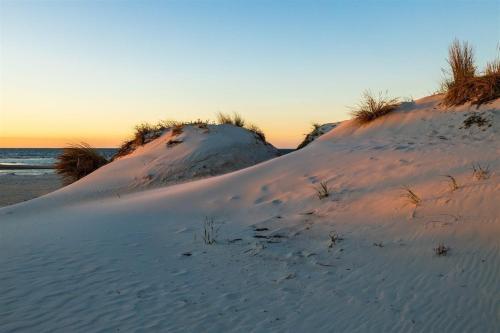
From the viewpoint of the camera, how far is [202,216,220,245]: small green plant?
17.8 feet

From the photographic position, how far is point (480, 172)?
6102 mm

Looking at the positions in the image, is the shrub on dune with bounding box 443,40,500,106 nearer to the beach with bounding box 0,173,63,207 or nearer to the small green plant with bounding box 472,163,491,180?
the small green plant with bounding box 472,163,491,180

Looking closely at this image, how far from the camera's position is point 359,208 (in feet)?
20.2

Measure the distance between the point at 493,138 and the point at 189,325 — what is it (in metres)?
6.50

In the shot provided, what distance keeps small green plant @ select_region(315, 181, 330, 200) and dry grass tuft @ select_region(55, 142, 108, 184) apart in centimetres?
1102

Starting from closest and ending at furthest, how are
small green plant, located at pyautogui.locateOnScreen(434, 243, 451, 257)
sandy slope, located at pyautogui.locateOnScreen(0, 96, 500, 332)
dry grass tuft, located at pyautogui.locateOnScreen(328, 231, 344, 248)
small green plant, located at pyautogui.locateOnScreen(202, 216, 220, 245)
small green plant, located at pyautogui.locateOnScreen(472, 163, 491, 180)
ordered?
sandy slope, located at pyautogui.locateOnScreen(0, 96, 500, 332)
small green plant, located at pyautogui.locateOnScreen(434, 243, 451, 257)
dry grass tuft, located at pyautogui.locateOnScreen(328, 231, 344, 248)
small green plant, located at pyautogui.locateOnScreen(202, 216, 220, 245)
small green plant, located at pyautogui.locateOnScreen(472, 163, 491, 180)

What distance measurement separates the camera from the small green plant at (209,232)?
5432mm

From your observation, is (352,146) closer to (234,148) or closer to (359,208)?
(359,208)

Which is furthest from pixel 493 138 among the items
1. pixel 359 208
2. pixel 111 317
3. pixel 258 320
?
pixel 111 317

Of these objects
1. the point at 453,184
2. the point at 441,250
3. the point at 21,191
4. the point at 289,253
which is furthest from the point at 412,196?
the point at 21,191

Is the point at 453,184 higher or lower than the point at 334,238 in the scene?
higher

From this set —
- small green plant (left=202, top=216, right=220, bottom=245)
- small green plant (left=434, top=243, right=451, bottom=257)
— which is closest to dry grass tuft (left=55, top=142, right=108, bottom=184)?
small green plant (left=202, top=216, right=220, bottom=245)

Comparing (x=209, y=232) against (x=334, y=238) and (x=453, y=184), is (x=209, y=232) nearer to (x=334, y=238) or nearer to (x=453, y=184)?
(x=334, y=238)

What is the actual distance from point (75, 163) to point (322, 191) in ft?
38.0
